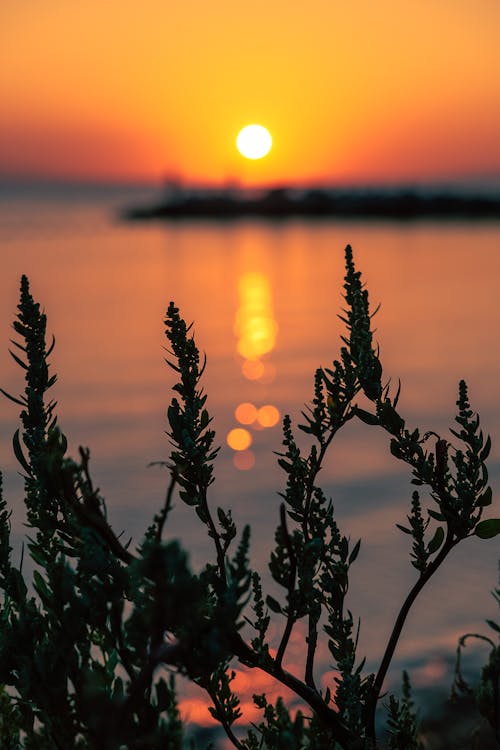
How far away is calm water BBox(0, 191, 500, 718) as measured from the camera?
9.43 metres

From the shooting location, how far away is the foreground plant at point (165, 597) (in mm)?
1811

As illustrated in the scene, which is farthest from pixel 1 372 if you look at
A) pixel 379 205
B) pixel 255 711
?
pixel 379 205

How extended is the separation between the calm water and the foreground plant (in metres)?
4.92

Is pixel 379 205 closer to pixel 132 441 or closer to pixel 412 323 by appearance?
A: pixel 412 323

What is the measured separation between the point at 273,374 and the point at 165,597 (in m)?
17.8

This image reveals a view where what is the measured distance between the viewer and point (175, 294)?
35469mm

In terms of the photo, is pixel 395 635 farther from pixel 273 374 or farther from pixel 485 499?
pixel 273 374

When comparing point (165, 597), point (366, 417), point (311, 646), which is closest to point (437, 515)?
point (366, 417)

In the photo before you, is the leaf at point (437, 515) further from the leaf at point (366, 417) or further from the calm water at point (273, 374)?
the calm water at point (273, 374)

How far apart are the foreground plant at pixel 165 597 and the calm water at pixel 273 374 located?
16.1ft

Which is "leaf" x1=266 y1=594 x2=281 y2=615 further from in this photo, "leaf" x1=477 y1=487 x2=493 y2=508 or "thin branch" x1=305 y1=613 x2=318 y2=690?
"leaf" x1=477 y1=487 x2=493 y2=508

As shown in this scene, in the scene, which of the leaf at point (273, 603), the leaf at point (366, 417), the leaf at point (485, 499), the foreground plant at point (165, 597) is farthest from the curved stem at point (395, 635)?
the leaf at point (273, 603)

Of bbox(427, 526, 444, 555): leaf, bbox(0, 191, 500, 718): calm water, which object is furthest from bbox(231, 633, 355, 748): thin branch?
bbox(0, 191, 500, 718): calm water

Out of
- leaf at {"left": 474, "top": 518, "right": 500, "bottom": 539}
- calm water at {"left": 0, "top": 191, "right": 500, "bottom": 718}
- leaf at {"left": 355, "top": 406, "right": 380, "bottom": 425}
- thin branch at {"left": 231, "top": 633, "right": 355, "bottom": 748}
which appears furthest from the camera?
calm water at {"left": 0, "top": 191, "right": 500, "bottom": 718}
